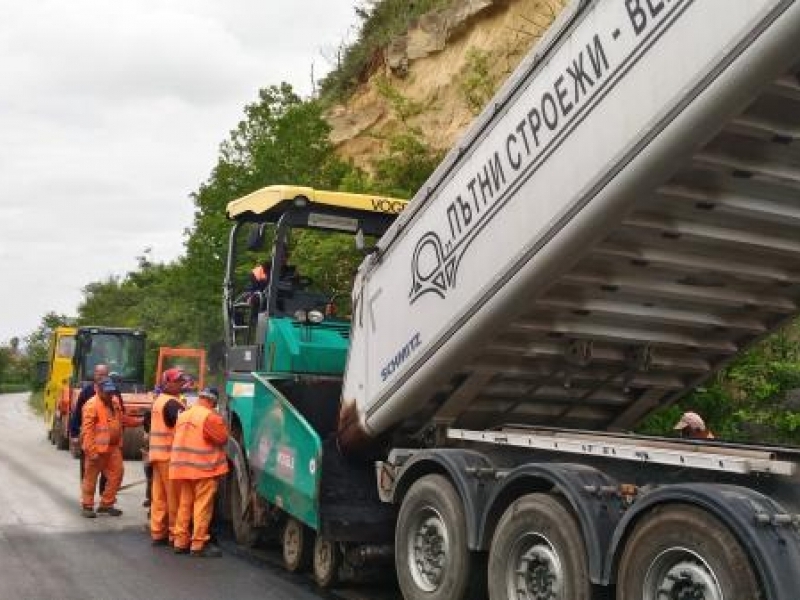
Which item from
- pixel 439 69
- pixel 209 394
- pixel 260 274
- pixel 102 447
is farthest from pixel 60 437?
pixel 260 274

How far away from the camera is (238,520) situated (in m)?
8.16

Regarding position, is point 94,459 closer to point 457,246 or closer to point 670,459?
point 457,246

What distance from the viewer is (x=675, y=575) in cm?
371

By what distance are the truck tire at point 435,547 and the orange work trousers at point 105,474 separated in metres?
5.20

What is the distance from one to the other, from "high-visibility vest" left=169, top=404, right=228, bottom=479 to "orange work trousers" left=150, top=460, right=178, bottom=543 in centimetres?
38

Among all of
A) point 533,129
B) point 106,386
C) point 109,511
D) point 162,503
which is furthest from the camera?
point 106,386

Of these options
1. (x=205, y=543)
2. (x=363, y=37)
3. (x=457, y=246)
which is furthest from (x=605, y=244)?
(x=363, y=37)

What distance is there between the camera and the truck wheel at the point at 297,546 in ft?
22.7

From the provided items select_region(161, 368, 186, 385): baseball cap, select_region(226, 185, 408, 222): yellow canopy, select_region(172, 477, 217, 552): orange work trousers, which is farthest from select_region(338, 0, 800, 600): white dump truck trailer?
select_region(161, 368, 186, 385): baseball cap

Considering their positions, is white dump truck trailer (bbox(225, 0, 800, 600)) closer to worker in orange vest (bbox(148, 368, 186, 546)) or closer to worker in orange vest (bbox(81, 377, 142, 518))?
worker in orange vest (bbox(148, 368, 186, 546))

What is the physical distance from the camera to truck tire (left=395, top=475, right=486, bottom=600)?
5.08m

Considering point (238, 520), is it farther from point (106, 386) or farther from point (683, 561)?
point (683, 561)

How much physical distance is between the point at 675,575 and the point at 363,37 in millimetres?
23650

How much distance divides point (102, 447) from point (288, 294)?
3244mm
